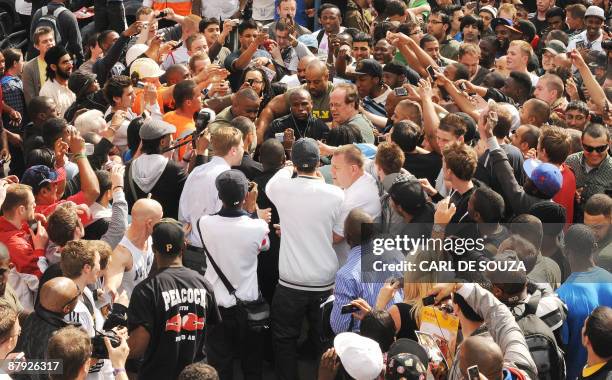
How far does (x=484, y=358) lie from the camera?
14.9 ft

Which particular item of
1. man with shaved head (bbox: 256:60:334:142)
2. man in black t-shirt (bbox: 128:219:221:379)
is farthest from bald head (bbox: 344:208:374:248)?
man with shaved head (bbox: 256:60:334:142)

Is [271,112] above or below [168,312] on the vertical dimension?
below

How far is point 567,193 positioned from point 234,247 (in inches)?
106

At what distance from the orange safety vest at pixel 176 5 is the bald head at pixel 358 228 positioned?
7.85 metres

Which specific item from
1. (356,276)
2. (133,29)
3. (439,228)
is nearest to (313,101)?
(133,29)

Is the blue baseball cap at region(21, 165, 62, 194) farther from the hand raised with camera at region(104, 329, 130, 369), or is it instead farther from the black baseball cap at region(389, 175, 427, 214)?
the black baseball cap at region(389, 175, 427, 214)

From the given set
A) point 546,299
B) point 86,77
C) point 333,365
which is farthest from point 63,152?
point 546,299

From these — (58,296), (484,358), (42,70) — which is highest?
(484,358)

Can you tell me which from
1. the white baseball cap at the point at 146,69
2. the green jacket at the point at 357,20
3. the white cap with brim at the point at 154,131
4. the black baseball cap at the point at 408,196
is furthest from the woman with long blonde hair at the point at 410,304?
the green jacket at the point at 357,20

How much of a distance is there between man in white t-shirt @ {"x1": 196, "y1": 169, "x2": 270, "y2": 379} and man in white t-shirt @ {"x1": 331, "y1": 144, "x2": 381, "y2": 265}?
57 cm

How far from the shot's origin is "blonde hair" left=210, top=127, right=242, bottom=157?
7.05 meters

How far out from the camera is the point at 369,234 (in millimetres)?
6195

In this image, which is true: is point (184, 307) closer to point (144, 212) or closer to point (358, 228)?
point (144, 212)

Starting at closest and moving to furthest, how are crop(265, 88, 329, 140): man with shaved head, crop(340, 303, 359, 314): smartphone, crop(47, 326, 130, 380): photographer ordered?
crop(47, 326, 130, 380): photographer → crop(340, 303, 359, 314): smartphone → crop(265, 88, 329, 140): man with shaved head
